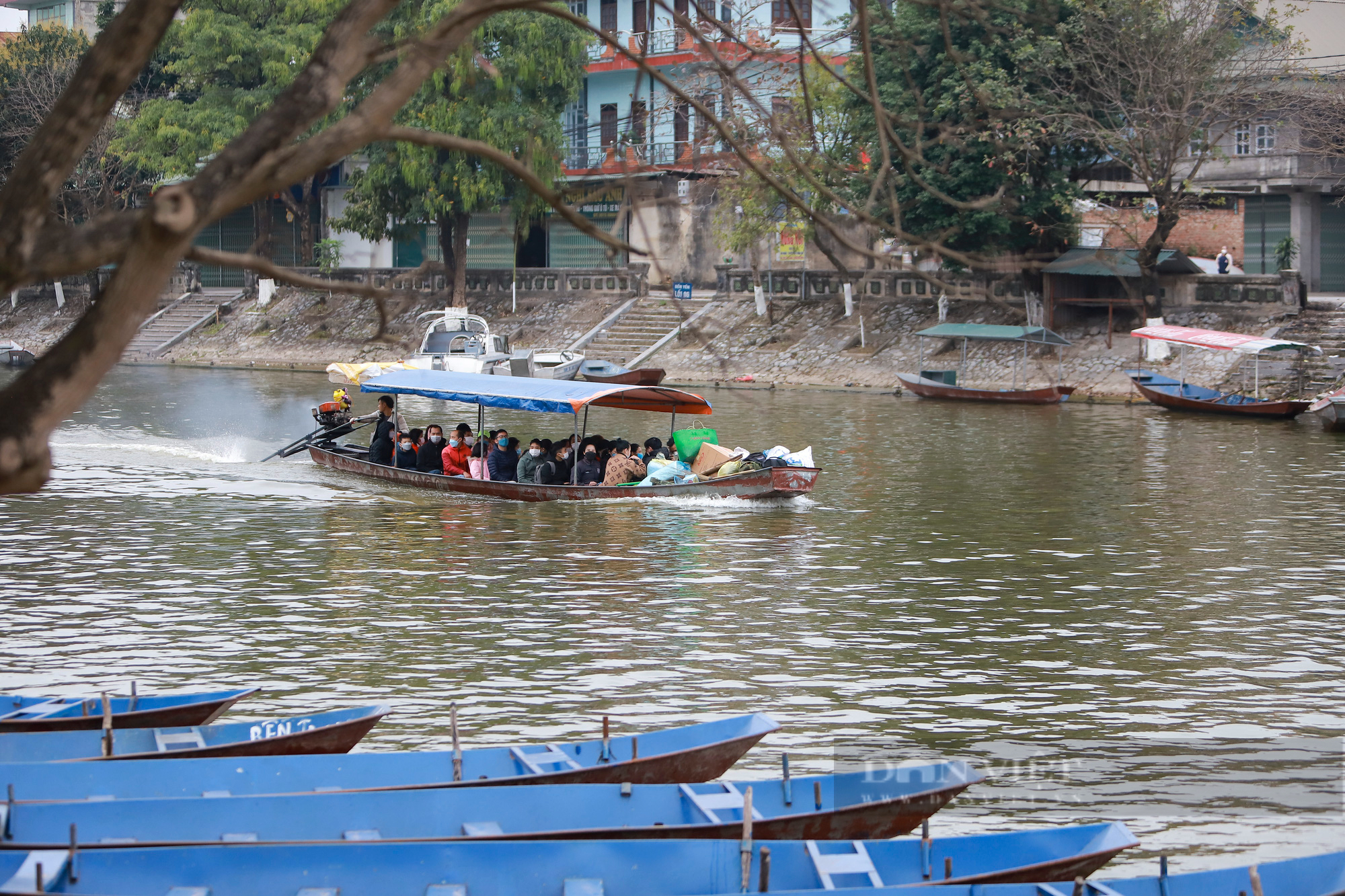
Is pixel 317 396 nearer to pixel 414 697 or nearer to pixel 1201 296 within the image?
pixel 1201 296

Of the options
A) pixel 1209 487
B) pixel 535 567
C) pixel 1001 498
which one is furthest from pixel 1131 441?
pixel 535 567

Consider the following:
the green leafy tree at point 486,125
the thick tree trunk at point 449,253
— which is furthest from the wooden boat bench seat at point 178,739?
the thick tree trunk at point 449,253

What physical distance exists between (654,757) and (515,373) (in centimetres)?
2903

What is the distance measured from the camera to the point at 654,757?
7.01 metres

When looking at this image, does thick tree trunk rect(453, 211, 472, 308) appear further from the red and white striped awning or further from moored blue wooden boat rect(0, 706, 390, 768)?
moored blue wooden boat rect(0, 706, 390, 768)

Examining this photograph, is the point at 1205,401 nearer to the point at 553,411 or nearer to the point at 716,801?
the point at 553,411

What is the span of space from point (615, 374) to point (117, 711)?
28.2 metres

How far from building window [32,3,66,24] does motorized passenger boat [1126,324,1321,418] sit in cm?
4737

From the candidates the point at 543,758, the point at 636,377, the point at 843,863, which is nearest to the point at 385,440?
the point at 543,758

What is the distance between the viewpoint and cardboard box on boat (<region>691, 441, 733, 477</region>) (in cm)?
Result: 1850

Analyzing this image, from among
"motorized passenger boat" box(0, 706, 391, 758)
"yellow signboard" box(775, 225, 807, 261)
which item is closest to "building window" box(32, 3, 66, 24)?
"yellow signboard" box(775, 225, 807, 261)

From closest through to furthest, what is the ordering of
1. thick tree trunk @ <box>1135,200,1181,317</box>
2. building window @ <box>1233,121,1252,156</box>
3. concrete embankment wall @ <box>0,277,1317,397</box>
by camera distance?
thick tree trunk @ <box>1135,200,1181,317</box>, concrete embankment wall @ <box>0,277,1317,397</box>, building window @ <box>1233,121,1252,156</box>

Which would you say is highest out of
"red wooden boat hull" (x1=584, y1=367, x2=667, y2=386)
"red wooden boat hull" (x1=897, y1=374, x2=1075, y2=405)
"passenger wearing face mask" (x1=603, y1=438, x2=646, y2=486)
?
"red wooden boat hull" (x1=584, y1=367, x2=667, y2=386)

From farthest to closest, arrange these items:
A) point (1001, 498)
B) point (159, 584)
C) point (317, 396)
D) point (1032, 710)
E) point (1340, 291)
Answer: point (1340, 291)
point (317, 396)
point (1001, 498)
point (159, 584)
point (1032, 710)
